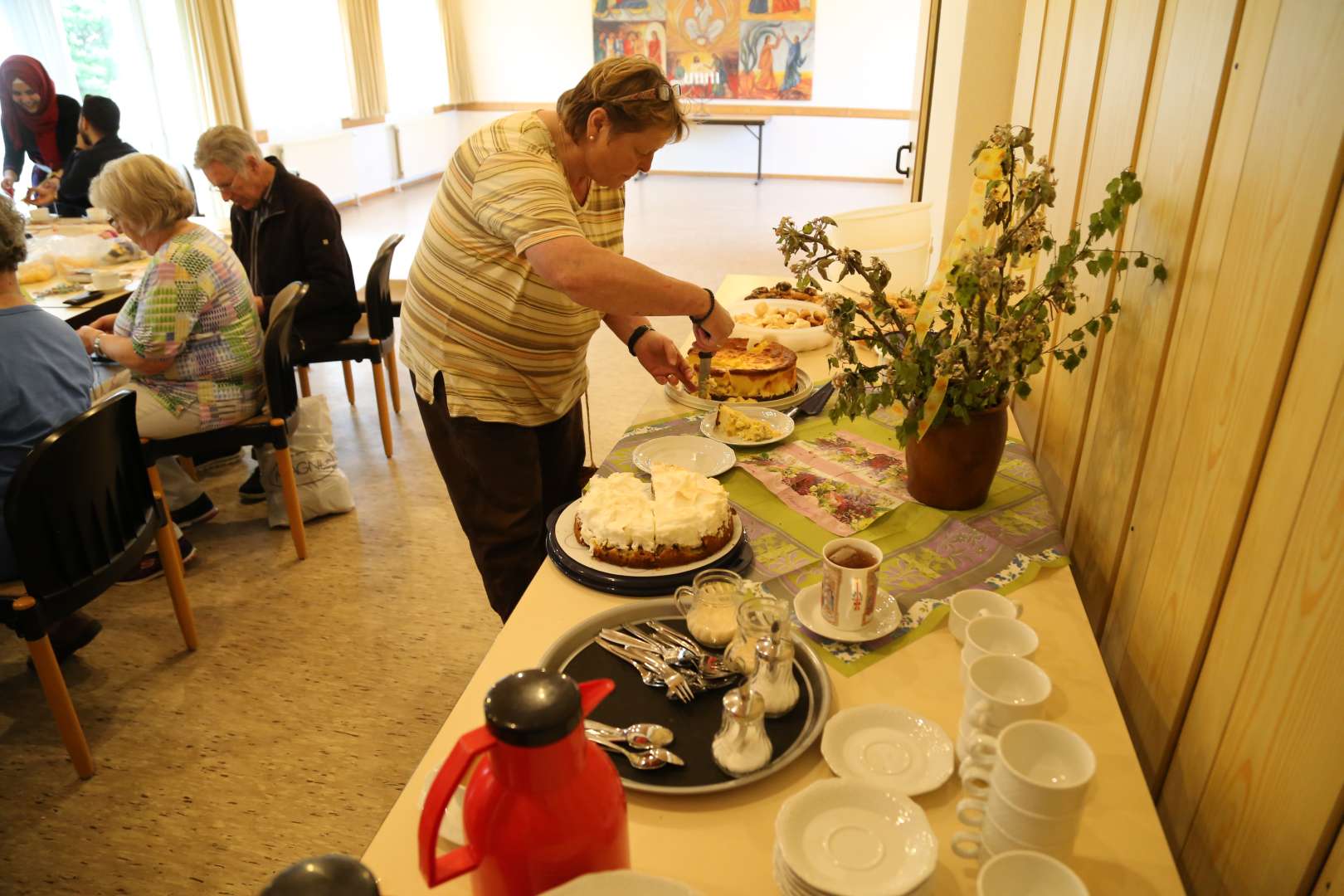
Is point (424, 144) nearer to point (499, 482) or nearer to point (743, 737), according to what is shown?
point (499, 482)

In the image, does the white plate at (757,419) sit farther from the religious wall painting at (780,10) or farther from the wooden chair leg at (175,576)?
the religious wall painting at (780,10)

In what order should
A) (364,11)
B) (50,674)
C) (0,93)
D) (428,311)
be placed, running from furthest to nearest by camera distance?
(364,11)
(0,93)
(50,674)
(428,311)

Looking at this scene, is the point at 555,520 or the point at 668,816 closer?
the point at 668,816

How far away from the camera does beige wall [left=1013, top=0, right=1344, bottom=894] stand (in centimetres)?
78

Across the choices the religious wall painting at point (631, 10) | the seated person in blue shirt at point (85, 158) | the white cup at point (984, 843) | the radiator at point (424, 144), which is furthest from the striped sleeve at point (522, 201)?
the religious wall painting at point (631, 10)

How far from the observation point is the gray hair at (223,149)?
3.06m

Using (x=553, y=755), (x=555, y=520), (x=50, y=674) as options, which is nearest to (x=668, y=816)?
(x=553, y=755)

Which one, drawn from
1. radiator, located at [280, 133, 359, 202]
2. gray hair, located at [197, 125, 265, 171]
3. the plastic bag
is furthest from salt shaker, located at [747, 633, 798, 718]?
radiator, located at [280, 133, 359, 202]

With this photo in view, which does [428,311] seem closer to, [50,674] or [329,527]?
[50,674]

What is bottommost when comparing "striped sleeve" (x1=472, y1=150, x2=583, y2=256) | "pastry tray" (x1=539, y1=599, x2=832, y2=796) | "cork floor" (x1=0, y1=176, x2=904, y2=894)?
"cork floor" (x1=0, y1=176, x2=904, y2=894)

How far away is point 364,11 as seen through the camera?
28.2ft

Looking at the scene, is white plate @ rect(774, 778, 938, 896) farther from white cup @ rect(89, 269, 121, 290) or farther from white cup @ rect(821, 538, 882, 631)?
white cup @ rect(89, 269, 121, 290)

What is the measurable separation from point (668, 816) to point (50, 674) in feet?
5.79

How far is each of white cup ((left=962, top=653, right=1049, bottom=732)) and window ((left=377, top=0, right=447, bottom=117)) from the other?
994 cm
